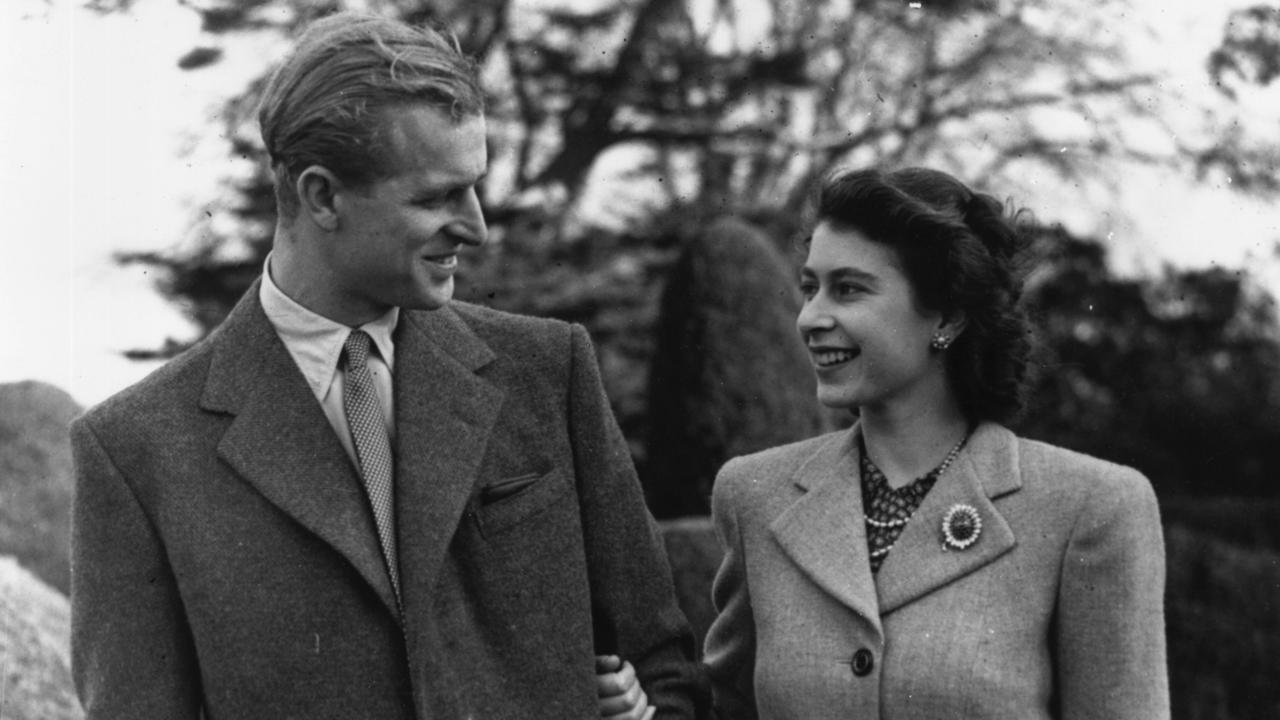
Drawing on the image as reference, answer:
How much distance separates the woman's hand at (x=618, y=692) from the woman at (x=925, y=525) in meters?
0.26

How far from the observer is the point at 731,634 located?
10.9 feet

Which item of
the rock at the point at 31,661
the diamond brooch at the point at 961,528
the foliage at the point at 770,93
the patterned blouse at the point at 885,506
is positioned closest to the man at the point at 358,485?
the patterned blouse at the point at 885,506

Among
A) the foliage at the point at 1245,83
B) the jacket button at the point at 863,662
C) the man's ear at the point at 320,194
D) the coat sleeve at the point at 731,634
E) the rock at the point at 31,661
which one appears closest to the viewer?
the man's ear at the point at 320,194

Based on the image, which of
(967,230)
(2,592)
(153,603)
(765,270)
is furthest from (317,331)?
(765,270)

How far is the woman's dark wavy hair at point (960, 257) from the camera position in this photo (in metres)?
3.16

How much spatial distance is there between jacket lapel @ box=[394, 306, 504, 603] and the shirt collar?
0.08 meters

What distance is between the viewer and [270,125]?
9.55 ft

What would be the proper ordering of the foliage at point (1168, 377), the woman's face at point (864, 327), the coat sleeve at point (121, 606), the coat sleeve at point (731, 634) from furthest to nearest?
the foliage at point (1168, 377) → the coat sleeve at point (731, 634) → the woman's face at point (864, 327) → the coat sleeve at point (121, 606)

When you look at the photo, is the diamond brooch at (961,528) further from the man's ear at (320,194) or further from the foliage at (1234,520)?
the foliage at (1234,520)

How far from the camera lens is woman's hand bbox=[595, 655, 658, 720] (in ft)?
9.78

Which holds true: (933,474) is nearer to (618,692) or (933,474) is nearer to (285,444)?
(618,692)

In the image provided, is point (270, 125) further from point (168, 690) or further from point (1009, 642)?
point (1009, 642)

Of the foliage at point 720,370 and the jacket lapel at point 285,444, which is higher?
the jacket lapel at point 285,444

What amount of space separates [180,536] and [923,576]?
1386 millimetres
